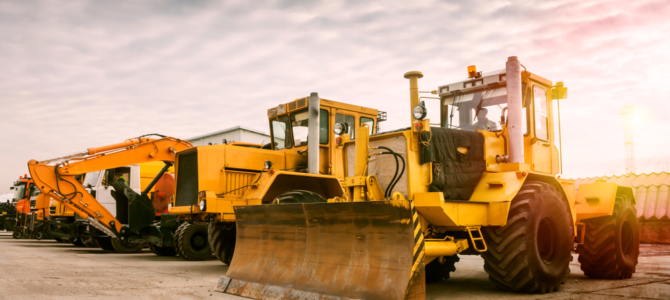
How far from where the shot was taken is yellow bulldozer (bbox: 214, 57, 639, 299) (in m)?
5.43

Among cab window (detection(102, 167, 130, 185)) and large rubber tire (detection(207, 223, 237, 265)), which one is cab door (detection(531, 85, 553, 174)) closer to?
large rubber tire (detection(207, 223, 237, 265))

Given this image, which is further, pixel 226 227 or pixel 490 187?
pixel 226 227

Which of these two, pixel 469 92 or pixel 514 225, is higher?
pixel 469 92

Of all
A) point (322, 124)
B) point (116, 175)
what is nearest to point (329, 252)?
point (322, 124)

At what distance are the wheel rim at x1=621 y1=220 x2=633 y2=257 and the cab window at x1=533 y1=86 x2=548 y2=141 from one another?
2291mm

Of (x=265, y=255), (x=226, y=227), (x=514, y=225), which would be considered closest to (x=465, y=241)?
(x=514, y=225)

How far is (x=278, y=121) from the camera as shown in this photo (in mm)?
11234

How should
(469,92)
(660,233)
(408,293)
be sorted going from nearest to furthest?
1. (408,293)
2. (469,92)
3. (660,233)

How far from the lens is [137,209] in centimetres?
1348

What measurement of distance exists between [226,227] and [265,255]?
3440 mm

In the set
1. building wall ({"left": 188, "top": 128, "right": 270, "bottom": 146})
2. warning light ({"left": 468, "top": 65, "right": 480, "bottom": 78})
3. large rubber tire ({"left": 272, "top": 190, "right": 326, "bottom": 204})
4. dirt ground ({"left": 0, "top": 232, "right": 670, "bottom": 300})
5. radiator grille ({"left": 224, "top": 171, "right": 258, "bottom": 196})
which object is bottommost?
dirt ground ({"left": 0, "top": 232, "right": 670, "bottom": 300})

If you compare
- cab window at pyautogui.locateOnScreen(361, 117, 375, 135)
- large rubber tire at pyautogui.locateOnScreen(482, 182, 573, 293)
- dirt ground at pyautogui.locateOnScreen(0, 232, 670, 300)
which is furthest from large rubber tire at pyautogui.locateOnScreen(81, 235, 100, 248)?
large rubber tire at pyautogui.locateOnScreen(482, 182, 573, 293)

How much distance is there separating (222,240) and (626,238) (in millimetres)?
7052

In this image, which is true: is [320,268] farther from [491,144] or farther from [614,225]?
[614,225]
